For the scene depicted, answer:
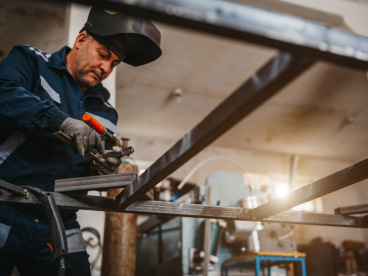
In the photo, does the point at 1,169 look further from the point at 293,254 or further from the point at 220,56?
the point at 220,56

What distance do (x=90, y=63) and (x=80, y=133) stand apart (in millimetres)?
549

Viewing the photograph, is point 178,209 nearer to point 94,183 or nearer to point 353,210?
point 94,183

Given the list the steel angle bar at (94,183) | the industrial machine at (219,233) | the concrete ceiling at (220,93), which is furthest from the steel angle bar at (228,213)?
the concrete ceiling at (220,93)

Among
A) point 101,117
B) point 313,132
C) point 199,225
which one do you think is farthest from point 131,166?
point 313,132

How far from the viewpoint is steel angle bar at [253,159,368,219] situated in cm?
110

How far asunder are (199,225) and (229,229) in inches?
9.1

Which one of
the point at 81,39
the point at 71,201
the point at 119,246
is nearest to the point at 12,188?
the point at 71,201

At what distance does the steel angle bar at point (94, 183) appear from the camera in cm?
115

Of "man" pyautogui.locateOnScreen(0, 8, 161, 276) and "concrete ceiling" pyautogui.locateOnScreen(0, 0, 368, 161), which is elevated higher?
"concrete ceiling" pyautogui.locateOnScreen(0, 0, 368, 161)

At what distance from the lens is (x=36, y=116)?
1232mm

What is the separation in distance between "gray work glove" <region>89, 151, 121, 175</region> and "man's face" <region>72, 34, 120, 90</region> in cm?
40

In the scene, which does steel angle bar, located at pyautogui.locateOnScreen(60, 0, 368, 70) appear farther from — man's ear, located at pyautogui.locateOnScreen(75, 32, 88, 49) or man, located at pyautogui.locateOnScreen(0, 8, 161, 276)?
man's ear, located at pyautogui.locateOnScreen(75, 32, 88, 49)

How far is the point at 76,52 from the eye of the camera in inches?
66.5

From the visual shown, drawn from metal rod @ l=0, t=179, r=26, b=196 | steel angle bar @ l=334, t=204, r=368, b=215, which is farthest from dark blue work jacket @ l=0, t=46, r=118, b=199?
steel angle bar @ l=334, t=204, r=368, b=215
